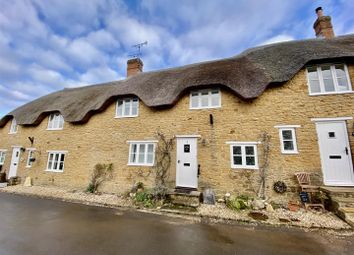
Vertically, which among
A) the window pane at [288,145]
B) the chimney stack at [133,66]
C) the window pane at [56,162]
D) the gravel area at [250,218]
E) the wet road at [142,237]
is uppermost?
the chimney stack at [133,66]

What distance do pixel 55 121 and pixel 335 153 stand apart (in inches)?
661

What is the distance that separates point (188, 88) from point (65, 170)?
31.6 feet

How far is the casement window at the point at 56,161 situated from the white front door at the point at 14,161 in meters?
3.54

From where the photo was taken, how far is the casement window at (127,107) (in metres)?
10.6

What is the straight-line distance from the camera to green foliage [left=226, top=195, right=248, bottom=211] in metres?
6.88

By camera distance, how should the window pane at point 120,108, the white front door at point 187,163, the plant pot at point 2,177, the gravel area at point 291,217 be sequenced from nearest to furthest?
the gravel area at point 291,217
the white front door at point 187,163
the window pane at point 120,108
the plant pot at point 2,177

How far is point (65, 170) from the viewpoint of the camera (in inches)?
445

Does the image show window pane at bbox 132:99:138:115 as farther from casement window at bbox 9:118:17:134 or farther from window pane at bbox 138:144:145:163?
casement window at bbox 9:118:17:134

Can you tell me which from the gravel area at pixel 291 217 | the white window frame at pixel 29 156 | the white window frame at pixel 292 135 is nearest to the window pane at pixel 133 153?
the gravel area at pixel 291 217

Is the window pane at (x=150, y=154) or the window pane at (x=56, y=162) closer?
the window pane at (x=150, y=154)

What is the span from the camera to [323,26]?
35.2 ft

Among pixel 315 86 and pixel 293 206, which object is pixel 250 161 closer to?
pixel 293 206

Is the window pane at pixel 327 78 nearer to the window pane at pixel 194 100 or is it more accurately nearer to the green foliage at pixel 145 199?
the window pane at pixel 194 100

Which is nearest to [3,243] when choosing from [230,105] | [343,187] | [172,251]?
[172,251]
